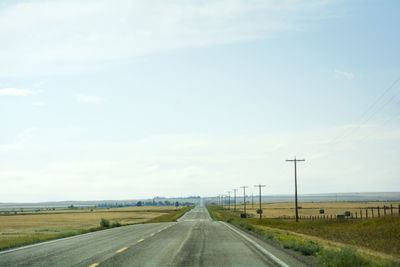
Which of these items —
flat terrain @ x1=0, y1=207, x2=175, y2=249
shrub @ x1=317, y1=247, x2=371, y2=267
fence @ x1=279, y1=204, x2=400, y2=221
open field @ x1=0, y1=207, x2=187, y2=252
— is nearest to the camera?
shrub @ x1=317, y1=247, x2=371, y2=267

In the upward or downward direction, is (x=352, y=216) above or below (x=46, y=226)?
above

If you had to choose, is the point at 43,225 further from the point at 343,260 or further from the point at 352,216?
the point at 343,260

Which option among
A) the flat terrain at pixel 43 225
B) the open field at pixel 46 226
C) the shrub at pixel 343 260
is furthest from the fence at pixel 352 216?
the shrub at pixel 343 260

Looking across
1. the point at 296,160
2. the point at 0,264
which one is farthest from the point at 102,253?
the point at 296,160

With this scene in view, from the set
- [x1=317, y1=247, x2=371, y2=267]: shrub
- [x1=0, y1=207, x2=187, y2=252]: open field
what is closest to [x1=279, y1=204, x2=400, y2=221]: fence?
[x1=0, y1=207, x2=187, y2=252]: open field

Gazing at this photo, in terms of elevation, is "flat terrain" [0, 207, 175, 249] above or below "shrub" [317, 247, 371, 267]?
below

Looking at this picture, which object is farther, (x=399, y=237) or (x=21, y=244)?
(x=399, y=237)

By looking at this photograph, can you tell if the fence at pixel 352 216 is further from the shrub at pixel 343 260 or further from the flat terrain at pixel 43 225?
the shrub at pixel 343 260

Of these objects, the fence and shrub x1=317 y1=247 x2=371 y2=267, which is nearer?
shrub x1=317 y1=247 x2=371 y2=267

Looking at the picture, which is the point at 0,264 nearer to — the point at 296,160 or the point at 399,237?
the point at 399,237

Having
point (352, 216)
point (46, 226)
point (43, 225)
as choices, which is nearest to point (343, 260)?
point (352, 216)

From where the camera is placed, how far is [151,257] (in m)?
13.1

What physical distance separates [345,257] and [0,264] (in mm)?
9874

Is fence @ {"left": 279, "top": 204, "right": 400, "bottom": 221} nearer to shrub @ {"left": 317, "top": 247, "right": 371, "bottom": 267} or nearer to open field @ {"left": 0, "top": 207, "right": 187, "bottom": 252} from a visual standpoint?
open field @ {"left": 0, "top": 207, "right": 187, "bottom": 252}
